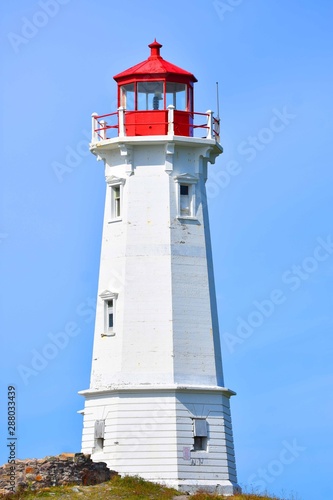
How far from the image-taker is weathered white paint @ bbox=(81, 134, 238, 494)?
4719 cm

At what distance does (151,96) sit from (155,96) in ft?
0.38

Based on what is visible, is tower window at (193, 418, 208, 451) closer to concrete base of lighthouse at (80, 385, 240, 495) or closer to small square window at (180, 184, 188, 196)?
concrete base of lighthouse at (80, 385, 240, 495)

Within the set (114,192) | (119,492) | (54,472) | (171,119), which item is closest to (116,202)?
(114,192)

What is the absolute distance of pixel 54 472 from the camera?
150 feet

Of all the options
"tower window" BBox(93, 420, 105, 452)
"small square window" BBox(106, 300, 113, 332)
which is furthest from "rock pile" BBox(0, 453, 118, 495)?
"small square window" BBox(106, 300, 113, 332)

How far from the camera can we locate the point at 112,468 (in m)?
47.1

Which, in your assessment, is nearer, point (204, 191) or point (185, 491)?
point (185, 491)

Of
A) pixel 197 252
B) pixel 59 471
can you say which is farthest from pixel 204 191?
pixel 59 471

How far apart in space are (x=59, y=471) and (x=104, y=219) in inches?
301

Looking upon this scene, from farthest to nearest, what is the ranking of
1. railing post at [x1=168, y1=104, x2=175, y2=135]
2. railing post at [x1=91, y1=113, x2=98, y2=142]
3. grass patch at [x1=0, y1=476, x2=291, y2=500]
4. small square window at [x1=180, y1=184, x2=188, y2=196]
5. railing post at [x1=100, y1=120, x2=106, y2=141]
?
1. railing post at [x1=91, y1=113, x2=98, y2=142]
2. railing post at [x1=100, y1=120, x2=106, y2=141]
3. small square window at [x1=180, y1=184, x2=188, y2=196]
4. railing post at [x1=168, y1=104, x2=175, y2=135]
5. grass patch at [x1=0, y1=476, x2=291, y2=500]

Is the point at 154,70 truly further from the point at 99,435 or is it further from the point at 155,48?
the point at 99,435

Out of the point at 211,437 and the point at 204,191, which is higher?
the point at 204,191

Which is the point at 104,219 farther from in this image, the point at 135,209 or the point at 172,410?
the point at 172,410

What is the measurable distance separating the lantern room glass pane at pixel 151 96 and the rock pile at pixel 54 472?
10.00m
